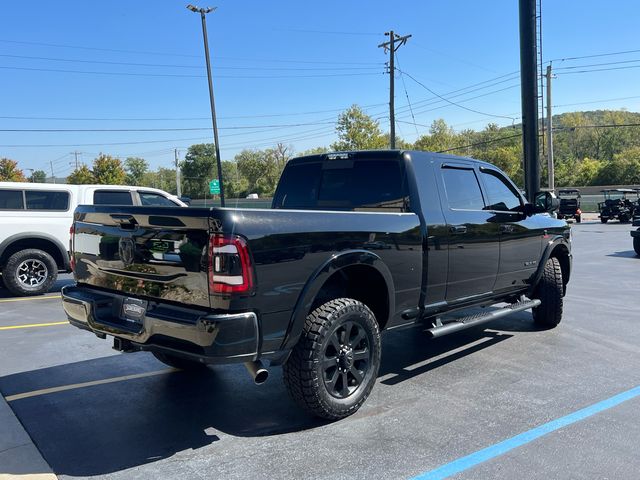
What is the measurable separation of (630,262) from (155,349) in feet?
41.3

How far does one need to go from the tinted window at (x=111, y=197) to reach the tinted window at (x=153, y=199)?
0.23 metres

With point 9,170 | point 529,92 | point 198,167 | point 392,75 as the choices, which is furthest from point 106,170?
point 529,92

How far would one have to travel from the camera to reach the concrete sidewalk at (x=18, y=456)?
10.3ft

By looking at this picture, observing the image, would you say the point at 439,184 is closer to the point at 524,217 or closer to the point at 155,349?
the point at 524,217

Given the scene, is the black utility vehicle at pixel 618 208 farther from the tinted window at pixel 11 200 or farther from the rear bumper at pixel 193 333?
the rear bumper at pixel 193 333

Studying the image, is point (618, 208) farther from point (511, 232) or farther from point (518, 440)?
point (518, 440)

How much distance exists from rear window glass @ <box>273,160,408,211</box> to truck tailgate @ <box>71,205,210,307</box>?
2.01 m

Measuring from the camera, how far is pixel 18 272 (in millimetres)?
9219

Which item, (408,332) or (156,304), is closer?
(156,304)

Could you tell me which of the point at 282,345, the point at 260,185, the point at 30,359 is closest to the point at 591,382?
the point at 282,345

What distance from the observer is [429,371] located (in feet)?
16.6

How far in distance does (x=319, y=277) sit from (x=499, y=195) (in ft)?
10.0

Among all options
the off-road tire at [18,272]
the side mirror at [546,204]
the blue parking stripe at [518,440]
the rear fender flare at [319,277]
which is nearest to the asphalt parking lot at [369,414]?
the blue parking stripe at [518,440]

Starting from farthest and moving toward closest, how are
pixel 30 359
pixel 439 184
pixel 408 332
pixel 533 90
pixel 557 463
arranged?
pixel 533 90 → pixel 408 332 → pixel 30 359 → pixel 439 184 → pixel 557 463
